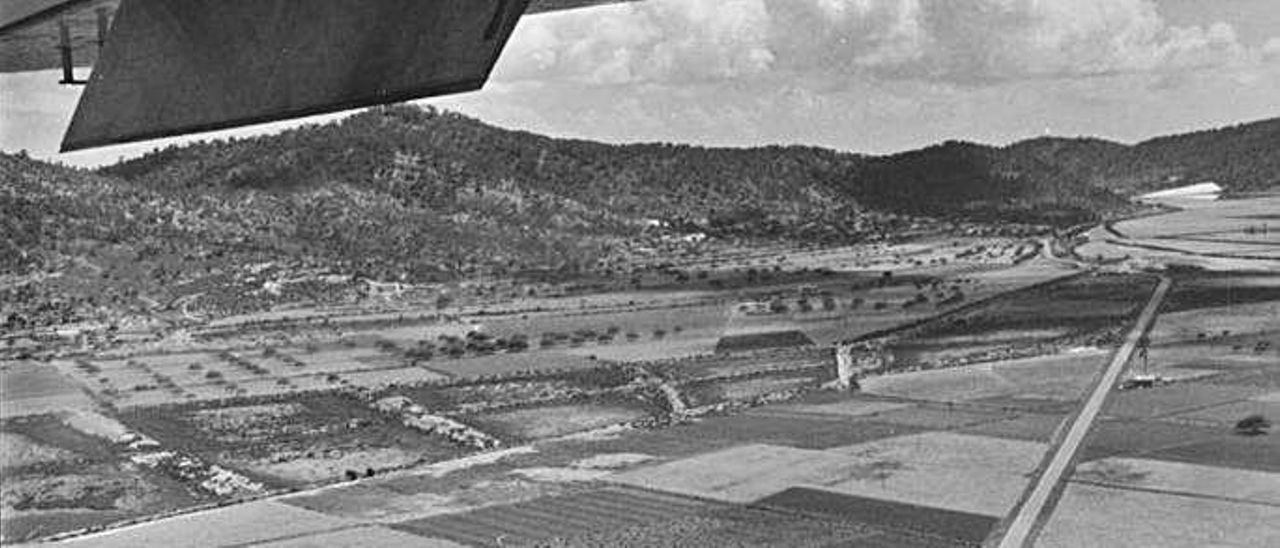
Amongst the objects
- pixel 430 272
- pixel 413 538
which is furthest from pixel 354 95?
pixel 430 272

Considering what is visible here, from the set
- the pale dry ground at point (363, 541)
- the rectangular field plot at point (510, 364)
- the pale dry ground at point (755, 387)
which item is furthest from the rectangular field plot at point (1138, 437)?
the rectangular field plot at point (510, 364)

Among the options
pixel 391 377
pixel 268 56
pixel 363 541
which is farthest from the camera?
pixel 391 377

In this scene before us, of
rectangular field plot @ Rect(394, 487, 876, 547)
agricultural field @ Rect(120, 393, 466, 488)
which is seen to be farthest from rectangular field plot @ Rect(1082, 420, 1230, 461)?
agricultural field @ Rect(120, 393, 466, 488)

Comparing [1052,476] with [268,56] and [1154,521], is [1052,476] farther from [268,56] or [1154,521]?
[268,56]

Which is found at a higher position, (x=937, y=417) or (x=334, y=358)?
(x=937, y=417)

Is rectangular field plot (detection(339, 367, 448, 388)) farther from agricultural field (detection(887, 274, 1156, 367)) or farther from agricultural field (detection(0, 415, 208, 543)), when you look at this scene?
agricultural field (detection(887, 274, 1156, 367))

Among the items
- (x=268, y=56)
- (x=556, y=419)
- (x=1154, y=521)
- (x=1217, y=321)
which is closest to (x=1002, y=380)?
(x=556, y=419)

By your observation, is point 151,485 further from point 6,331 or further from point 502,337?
point 6,331
